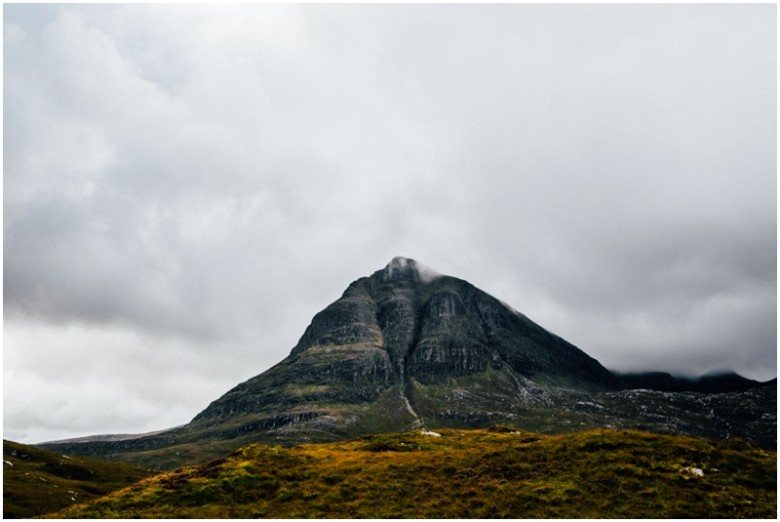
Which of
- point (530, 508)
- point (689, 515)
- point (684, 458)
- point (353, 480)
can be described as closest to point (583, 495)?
point (530, 508)

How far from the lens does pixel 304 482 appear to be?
57938 mm

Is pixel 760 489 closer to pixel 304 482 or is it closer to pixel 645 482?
pixel 645 482

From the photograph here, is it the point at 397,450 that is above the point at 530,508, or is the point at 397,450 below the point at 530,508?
above

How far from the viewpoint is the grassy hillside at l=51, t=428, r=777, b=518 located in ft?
150

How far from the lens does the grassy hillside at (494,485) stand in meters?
45.6

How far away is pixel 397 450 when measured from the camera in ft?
244

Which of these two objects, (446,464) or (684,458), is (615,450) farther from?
(446,464)

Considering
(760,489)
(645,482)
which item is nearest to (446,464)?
(645,482)

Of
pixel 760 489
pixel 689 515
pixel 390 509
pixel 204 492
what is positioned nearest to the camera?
pixel 689 515

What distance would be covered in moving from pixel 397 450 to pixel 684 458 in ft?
123

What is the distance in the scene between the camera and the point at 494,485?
168 feet

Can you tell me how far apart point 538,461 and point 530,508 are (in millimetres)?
10187

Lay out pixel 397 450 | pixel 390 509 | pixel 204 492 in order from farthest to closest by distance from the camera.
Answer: pixel 397 450
pixel 204 492
pixel 390 509

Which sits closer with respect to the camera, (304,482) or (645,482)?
(645,482)
